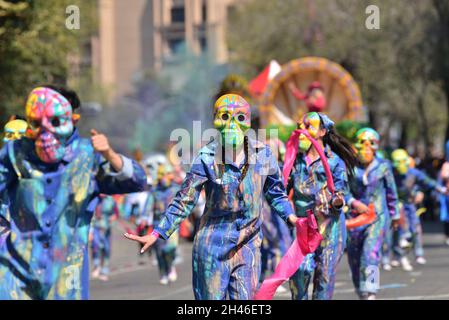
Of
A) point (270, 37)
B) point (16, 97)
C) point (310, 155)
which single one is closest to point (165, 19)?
point (270, 37)

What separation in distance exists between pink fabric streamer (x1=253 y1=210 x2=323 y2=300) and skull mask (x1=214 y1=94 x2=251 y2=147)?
725 millimetres

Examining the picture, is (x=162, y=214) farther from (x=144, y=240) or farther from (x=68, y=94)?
(x=144, y=240)

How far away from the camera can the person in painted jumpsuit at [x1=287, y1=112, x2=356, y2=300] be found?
39.0 ft

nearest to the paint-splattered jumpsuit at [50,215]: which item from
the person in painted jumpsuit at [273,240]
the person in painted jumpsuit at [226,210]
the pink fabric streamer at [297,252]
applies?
the person in painted jumpsuit at [226,210]

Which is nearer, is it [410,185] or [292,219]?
[292,219]

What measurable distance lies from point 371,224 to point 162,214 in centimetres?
441

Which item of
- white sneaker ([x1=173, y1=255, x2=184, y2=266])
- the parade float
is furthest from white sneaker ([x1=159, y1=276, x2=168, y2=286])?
the parade float

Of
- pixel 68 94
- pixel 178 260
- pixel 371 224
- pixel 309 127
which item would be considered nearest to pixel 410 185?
pixel 178 260

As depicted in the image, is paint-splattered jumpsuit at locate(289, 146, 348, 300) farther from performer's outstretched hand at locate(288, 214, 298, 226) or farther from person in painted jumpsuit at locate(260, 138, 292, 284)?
person in painted jumpsuit at locate(260, 138, 292, 284)

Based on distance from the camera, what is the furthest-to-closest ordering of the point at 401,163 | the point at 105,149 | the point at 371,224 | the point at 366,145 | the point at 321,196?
1. the point at 401,163
2. the point at 366,145
3. the point at 371,224
4. the point at 321,196
5. the point at 105,149

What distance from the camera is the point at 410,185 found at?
20422mm

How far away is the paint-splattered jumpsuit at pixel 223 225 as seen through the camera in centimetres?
930
